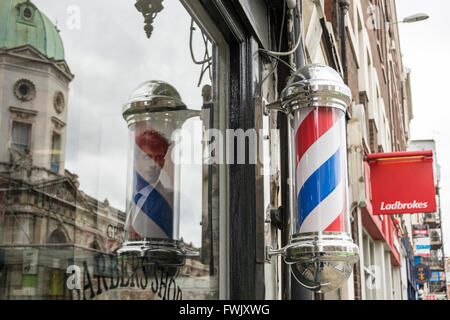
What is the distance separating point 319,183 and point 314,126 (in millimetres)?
229

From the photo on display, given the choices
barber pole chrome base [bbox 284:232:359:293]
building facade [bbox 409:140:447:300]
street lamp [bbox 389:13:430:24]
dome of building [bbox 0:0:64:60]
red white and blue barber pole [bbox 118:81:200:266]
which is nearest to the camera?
dome of building [bbox 0:0:64:60]

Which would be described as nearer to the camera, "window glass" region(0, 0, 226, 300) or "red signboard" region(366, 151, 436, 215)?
"window glass" region(0, 0, 226, 300)

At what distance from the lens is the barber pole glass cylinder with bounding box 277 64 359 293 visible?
6.64 ft

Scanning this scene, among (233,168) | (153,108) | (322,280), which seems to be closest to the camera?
(153,108)

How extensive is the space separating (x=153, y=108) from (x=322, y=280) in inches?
35.5

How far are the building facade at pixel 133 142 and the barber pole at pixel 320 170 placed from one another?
15cm

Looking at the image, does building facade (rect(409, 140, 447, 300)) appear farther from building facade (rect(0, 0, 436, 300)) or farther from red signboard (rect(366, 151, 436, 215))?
building facade (rect(0, 0, 436, 300))

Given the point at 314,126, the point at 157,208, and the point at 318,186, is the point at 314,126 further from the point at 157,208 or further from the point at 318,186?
the point at 157,208

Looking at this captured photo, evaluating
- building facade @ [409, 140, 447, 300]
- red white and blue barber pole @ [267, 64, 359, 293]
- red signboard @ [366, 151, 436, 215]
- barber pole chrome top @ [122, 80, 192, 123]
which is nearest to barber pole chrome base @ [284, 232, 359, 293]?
red white and blue barber pole @ [267, 64, 359, 293]

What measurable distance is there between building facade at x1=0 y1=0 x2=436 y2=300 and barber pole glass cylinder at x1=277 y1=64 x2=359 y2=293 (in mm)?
167

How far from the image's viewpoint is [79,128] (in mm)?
1375

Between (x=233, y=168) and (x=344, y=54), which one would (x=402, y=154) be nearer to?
(x=344, y=54)

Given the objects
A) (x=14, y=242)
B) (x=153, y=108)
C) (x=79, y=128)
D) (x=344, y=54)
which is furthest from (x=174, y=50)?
(x=344, y=54)
